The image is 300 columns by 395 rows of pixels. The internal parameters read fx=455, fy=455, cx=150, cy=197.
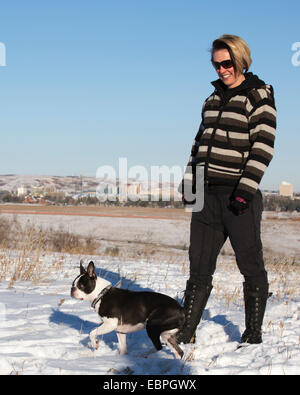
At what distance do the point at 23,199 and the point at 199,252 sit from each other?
4668 cm

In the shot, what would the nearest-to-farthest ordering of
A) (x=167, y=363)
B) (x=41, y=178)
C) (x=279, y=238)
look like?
(x=167, y=363) < (x=279, y=238) < (x=41, y=178)

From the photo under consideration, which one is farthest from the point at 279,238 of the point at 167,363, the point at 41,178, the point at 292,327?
the point at 41,178

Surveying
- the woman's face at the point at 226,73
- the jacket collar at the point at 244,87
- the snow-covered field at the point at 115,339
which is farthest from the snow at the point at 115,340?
the woman's face at the point at 226,73

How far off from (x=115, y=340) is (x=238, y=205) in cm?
186

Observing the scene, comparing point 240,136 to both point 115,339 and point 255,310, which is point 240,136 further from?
point 115,339

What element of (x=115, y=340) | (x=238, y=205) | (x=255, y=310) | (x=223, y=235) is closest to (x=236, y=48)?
(x=238, y=205)

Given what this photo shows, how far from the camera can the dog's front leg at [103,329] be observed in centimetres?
394

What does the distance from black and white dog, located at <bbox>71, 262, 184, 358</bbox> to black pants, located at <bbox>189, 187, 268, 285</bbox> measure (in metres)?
0.43

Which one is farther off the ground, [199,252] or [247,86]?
[247,86]

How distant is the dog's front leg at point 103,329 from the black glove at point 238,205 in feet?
4.78

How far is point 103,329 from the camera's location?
157 inches

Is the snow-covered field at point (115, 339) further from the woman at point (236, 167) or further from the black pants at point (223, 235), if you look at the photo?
the black pants at point (223, 235)
